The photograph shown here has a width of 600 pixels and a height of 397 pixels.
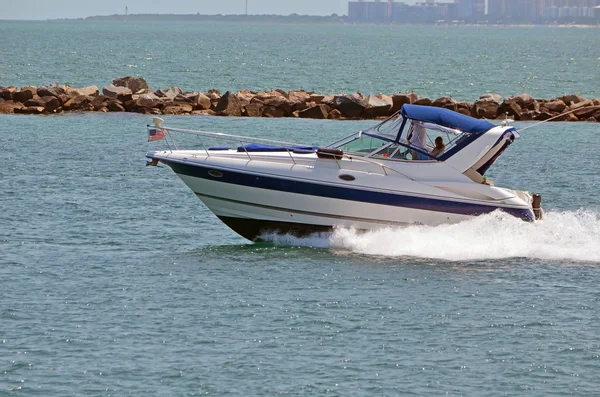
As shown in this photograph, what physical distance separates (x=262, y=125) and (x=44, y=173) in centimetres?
1215

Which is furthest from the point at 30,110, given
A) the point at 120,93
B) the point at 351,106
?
the point at 351,106

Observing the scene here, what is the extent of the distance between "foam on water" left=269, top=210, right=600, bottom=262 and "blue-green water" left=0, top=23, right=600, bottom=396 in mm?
26

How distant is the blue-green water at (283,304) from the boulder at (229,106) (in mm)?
16528

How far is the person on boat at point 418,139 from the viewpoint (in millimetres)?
19547

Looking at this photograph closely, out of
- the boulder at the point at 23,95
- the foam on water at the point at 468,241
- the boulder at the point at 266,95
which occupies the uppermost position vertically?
the boulder at the point at 23,95

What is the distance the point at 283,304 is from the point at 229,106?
26485mm

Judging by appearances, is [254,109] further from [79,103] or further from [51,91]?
[51,91]

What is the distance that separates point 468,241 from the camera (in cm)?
1930

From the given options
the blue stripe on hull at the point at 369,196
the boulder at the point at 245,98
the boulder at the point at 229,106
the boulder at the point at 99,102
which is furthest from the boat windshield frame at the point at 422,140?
the boulder at the point at 99,102

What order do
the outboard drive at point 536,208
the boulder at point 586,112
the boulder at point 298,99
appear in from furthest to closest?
the boulder at point 298,99
the boulder at point 586,112
the outboard drive at point 536,208

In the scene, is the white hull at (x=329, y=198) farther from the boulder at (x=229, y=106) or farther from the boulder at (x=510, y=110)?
the boulder at (x=229, y=106)

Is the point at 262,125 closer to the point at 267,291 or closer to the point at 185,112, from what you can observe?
the point at 185,112

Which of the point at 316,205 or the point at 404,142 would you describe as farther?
the point at 404,142

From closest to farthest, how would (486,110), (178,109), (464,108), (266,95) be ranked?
(486,110), (178,109), (464,108), (266,95)
